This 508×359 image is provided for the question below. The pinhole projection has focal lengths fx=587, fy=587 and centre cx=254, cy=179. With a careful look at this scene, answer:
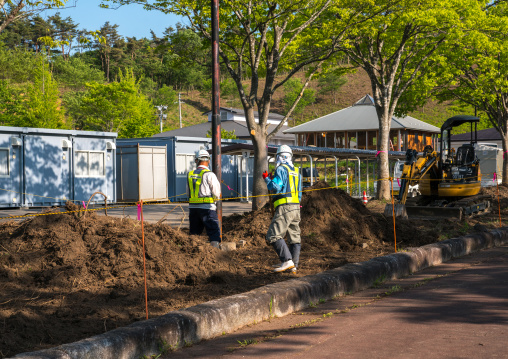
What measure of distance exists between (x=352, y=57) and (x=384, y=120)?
115 inches

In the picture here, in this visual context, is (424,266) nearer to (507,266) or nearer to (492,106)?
(507,266)

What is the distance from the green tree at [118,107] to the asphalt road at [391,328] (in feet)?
149

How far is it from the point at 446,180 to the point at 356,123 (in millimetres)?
33909

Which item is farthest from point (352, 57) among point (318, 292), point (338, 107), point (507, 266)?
point (338, 107)

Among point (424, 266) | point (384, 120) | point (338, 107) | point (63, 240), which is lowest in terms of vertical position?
point (424, 266)

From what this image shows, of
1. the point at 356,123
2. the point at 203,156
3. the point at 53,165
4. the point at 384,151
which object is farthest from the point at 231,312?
the point at 356,123

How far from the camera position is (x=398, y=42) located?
24.2 metres

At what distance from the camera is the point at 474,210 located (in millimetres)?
19531

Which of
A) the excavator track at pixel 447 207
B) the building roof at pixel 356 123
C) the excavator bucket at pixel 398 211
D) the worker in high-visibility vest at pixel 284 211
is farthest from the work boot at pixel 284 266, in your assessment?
the building roof at pixel 356 123

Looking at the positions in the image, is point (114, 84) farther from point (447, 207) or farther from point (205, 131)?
point (447, 207)

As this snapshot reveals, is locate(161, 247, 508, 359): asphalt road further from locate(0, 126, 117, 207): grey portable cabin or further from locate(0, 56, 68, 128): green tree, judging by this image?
locate(0, 56, 68, 128): green tree

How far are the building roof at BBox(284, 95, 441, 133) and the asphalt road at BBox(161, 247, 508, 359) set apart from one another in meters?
43.2

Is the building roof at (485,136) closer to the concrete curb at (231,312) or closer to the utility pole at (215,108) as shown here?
the utility pole at (215,108)

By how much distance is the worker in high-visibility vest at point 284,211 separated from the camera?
8.88 metres
